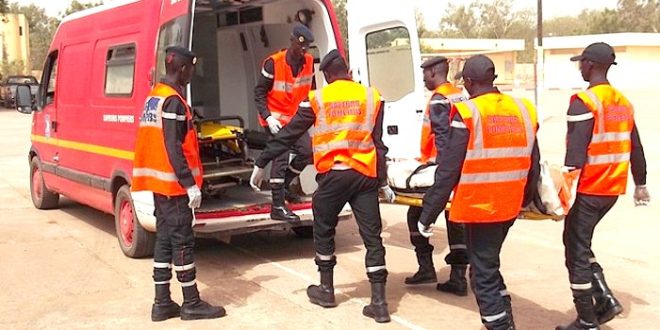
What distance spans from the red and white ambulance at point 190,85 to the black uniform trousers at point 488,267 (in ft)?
9.66

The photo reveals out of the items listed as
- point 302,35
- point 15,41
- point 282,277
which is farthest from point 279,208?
point 15,41

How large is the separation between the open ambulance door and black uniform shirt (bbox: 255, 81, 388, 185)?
95.1 inches

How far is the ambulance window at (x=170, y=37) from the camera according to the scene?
6.85 m

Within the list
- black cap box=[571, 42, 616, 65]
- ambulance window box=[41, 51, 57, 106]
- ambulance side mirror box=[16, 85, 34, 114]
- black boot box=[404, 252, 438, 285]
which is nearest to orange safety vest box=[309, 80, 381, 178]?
black boot box=[404, 252, 438, 285]

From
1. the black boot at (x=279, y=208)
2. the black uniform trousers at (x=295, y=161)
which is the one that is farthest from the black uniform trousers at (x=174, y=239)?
the black uniform trousers at (x=295, y=161)

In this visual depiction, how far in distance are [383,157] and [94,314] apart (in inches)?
96.8

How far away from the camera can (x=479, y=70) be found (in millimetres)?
4773

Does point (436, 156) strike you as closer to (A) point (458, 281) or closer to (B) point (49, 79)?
(A) point (458, 281)

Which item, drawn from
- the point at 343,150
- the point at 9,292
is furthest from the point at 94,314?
the point at 343,150

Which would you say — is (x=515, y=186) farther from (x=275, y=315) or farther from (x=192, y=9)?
(x=192, y=9)

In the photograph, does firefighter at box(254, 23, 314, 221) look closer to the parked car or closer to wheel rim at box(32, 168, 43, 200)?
wheel rim at box(32, 168, 43, 200)

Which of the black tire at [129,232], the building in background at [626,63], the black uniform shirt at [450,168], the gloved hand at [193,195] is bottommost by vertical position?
the black tire at [129,232]

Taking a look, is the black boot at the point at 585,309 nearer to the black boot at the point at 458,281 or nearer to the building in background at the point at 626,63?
the black boot at the point at 458,281

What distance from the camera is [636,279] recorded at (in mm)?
6859
